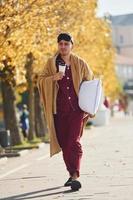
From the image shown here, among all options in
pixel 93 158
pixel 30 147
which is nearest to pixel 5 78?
pixel 30 147

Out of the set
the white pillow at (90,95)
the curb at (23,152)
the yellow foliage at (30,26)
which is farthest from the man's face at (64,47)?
the curb at (23,152)

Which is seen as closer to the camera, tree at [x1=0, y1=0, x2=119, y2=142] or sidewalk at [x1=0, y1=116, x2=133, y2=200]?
sidewalk at [x1=0, y1=116, x2=133, y2=200]

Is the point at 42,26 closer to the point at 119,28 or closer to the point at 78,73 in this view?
the point at 78,73

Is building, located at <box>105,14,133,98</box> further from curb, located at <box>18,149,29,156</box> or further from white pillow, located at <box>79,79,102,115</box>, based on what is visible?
white pillow, located at <box>79,79,102,115</box>

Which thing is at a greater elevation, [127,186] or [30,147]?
[127,186]

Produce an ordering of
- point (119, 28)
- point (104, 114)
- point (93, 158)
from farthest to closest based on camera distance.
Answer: point (119, 28) < point (104, 114) < point (93, 158)

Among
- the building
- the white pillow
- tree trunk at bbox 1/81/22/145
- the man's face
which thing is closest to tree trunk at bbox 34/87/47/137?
tree trunk at bbox 1/81/22/145

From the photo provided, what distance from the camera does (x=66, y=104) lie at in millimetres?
11266

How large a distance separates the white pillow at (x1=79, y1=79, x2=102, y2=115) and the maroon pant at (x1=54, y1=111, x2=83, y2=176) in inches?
5.7

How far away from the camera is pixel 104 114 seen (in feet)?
169

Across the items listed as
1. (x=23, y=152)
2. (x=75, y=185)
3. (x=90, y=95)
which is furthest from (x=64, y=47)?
(x=23, y=152)

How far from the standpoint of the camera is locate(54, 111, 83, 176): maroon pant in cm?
1119

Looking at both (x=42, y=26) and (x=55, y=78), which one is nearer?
(x=55, y=78)

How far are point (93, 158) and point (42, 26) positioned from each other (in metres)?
3.60
